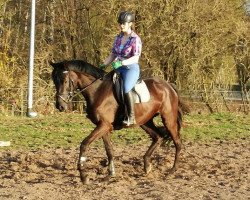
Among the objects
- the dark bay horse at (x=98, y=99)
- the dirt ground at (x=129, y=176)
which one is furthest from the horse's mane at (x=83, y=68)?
the dirt ground at (x=129, y=176)

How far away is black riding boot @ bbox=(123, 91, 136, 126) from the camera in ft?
25.6

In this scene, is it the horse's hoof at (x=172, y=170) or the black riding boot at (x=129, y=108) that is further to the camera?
the horse's hoof at (x=172, y=170)

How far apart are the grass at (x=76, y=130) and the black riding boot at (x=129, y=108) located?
3.49m

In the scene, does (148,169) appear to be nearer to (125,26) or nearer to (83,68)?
(83,68)

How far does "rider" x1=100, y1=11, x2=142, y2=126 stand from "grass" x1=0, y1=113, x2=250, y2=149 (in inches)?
142

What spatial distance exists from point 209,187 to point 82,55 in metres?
17.5

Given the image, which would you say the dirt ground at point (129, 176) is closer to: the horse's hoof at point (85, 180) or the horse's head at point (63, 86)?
the horse's hoof at point (85, 180)

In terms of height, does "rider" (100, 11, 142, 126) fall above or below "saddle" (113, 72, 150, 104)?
above

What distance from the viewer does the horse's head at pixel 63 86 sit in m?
7.46

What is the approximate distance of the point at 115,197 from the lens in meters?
6.52

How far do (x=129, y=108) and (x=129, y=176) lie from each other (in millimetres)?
1107

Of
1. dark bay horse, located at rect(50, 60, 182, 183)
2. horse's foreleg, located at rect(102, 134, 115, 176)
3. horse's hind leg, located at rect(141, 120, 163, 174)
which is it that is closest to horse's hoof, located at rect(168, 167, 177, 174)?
dark bay horse, located at rect(50, 60, 182, 183)

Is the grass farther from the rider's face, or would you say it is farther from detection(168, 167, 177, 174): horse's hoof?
the rider's face

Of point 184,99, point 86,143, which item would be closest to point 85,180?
point 86,143
